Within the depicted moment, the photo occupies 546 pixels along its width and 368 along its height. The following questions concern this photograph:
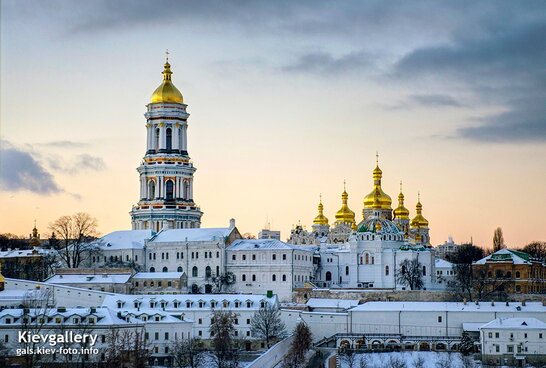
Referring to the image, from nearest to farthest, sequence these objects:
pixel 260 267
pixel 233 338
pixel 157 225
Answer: pixel 233 338, pixel 260 267, pixel 157 225

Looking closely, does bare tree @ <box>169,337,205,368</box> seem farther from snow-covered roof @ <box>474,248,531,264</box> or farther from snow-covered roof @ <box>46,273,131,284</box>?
snow-covered roof @ <box>474,248,531,264</box>

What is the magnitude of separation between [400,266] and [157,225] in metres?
23.4

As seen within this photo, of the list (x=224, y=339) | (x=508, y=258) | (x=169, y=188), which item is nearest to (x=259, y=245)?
(x=169, y=188)

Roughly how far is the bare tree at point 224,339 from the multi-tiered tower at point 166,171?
28.3 m

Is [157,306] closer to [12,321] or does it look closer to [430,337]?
[12,321]

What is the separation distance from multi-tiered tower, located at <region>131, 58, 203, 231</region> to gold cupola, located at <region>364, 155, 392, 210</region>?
17.7 metres

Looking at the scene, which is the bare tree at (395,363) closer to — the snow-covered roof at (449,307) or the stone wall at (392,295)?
the snow-covered roof at (449,307)

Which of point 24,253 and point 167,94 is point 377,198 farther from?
point 24,253

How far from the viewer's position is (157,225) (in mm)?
111938

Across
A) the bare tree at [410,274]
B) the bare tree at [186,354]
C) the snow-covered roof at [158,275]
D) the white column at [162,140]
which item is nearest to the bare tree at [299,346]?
the bare tree at [186,354]

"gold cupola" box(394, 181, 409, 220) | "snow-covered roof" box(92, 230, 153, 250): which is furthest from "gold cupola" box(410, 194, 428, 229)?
"snow-covered roof" box(92, 230, 153, 250)

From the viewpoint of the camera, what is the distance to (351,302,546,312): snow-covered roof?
280 ft

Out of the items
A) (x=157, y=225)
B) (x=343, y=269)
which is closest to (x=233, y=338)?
(x=343, y=269)

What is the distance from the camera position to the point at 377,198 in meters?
122
